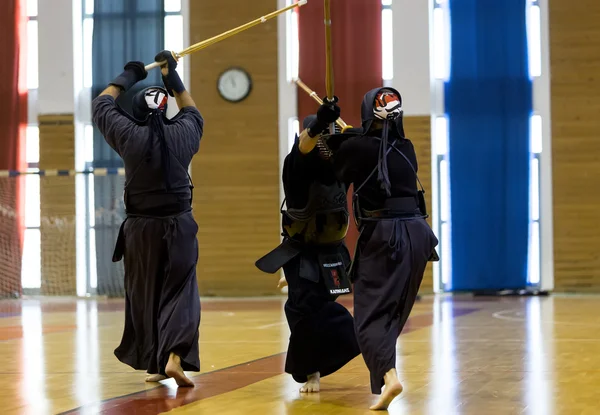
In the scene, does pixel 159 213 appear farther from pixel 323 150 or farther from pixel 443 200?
pixel 443 200

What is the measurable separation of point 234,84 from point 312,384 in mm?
10363

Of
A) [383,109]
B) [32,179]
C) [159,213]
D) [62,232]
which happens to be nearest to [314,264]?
[159,213]

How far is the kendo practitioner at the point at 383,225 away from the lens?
5.16 m

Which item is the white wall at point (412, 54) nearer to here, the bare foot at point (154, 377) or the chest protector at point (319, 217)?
the chest protector at point (319, 217)

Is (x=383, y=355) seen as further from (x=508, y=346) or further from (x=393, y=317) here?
(x=508, y=346)

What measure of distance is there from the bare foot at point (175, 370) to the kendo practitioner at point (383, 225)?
1.17 m

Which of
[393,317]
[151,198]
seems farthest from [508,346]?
[151,198]

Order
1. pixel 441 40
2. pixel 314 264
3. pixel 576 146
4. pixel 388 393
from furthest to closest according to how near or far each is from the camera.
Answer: pixel 441 40
pixel 576 146
pixel 314 264
pixel 388 393

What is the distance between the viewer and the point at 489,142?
49.2 feet

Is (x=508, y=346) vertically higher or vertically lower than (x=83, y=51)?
lower

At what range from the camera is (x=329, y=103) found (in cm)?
536

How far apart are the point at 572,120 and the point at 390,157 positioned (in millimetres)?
10603

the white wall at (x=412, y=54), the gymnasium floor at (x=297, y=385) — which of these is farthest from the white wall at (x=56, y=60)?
the white wall at (x=412, y=54)

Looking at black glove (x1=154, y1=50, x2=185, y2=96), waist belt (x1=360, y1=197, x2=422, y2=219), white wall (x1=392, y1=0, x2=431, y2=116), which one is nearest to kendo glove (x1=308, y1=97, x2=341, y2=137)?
waist belt (x1=360, y1=197, x2=422, y2=219)
